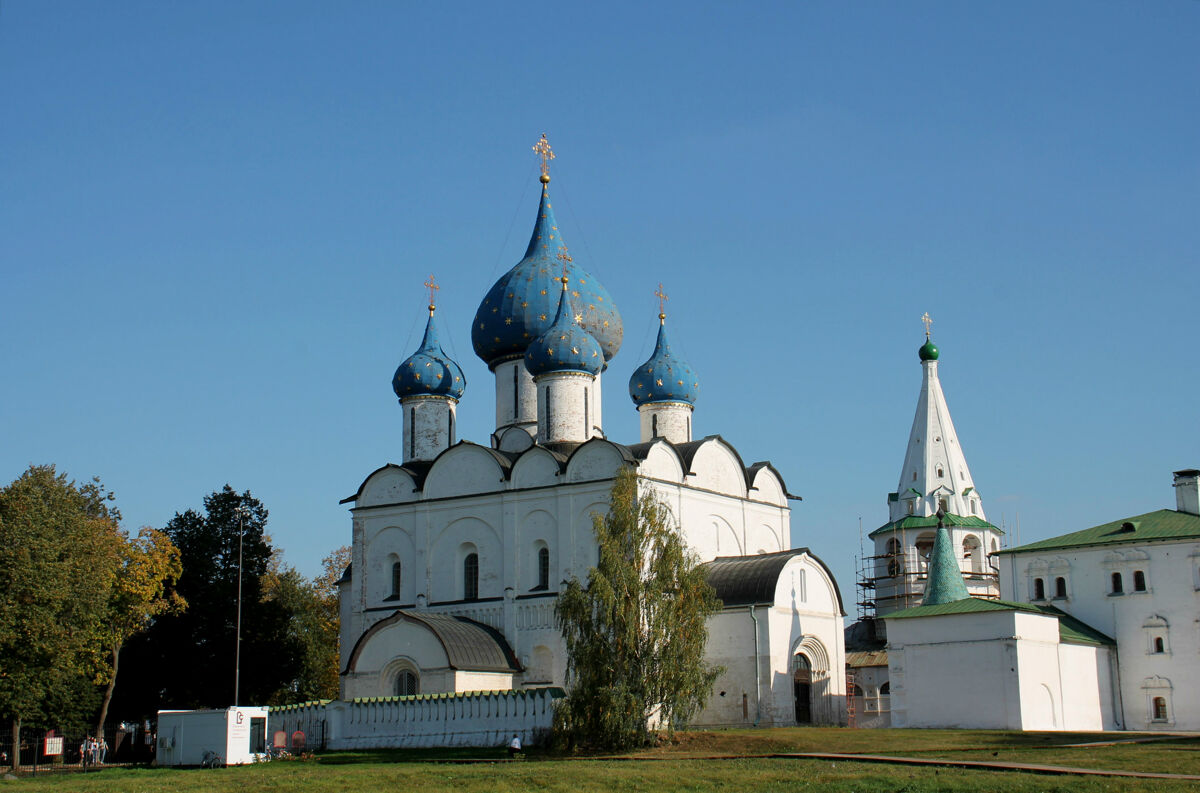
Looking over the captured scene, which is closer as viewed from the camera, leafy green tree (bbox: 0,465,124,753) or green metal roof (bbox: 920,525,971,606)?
leafy green tree (bbox: 0,465,124,753)

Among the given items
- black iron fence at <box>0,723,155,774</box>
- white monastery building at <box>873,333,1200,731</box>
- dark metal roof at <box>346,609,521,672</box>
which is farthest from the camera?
dark metal roof at <box>346,609,521,672</box>

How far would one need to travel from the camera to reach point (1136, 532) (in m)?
31.7

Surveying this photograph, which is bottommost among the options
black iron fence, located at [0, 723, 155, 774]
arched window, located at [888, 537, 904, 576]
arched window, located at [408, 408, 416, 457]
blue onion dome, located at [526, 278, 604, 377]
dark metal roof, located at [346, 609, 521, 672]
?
black iron fence, located at [0, 723, 155, 774]

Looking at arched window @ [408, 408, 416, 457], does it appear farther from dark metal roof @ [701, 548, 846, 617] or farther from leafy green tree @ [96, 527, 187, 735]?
dark metal roof @ [701, 548, 846, 617]

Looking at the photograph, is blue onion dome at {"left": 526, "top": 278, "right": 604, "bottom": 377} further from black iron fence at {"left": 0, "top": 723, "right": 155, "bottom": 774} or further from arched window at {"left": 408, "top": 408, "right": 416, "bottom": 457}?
black iron fence at {"left": 0, "top": 723, "right": 155, "bottom": 774}

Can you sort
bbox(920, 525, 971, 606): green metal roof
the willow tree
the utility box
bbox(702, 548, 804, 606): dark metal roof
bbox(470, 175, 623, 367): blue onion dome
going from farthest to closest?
bbox(470, 175, 623, 367): blue onion dome, bbox(920, 525, 971, 606): green metal roof, bbox(702, 548, 804, 606): dark metal roof, the utility box, the willow tree

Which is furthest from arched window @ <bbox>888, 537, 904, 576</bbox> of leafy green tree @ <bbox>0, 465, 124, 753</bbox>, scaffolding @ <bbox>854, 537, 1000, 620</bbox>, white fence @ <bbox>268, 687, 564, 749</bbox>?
leafy green tree @ <bbox>0, 465, 124, 753</bbox>

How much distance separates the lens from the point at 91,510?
3294 cm

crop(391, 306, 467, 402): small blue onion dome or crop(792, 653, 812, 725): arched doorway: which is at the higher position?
crop(391, 306, 467, 402): small blue onion dome

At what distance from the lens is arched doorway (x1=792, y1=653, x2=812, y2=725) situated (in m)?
28.9

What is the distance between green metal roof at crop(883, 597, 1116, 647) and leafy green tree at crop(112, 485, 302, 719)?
17.1 meters

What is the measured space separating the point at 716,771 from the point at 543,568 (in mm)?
12605

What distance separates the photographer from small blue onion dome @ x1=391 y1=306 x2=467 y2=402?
3428 centimetres

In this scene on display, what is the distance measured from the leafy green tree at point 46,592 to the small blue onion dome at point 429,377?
26.9 feet
